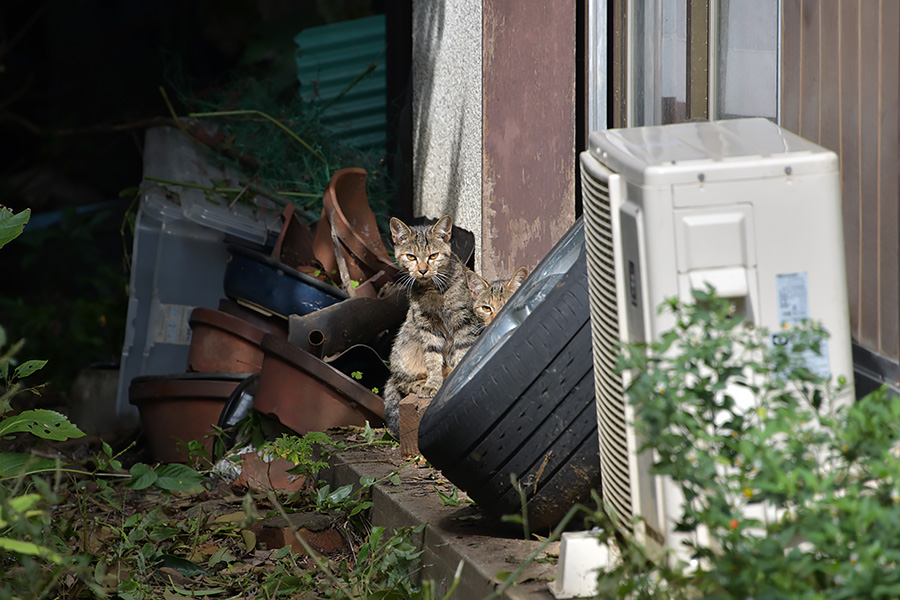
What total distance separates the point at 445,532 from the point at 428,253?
1.65m

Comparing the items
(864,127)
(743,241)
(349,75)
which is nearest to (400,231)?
(349,75)

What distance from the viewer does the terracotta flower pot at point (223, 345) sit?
4.23m

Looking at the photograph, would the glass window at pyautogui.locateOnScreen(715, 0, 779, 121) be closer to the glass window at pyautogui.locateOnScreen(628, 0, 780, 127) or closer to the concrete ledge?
the glass window at pyautogui.locateOnScreen(628, 0, 780, 127)

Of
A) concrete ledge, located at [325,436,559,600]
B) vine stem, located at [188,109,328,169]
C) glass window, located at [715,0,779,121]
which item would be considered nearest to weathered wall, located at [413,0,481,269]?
vine stem, located at [188,109,328,169]

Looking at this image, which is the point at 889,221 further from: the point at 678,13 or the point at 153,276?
the point at 153,276

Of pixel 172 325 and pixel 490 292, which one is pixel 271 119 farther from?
pixel 490 292

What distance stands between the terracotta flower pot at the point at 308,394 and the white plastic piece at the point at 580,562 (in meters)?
1.88

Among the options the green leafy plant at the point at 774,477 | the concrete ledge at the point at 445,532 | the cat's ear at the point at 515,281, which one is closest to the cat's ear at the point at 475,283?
the cat's ear at the point at 515,281

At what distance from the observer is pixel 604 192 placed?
5.59 ft

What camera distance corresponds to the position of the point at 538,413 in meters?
2.17

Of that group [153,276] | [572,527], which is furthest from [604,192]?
[153,276]

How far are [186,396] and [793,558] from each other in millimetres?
3325

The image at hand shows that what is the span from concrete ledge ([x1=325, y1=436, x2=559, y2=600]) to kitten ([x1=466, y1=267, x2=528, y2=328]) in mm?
663

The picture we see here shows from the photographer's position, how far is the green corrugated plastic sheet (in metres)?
5.89
